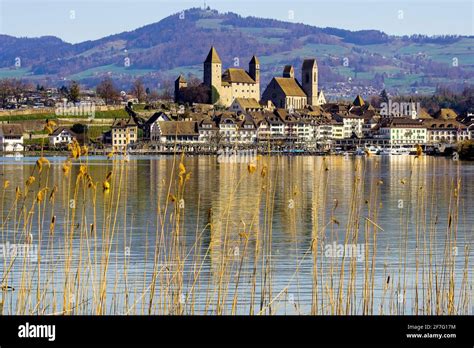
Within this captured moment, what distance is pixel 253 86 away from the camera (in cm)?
10712

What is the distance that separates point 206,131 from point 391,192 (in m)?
58.1

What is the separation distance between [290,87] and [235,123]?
857 inches

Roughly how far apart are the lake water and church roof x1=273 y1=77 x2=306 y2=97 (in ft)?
256

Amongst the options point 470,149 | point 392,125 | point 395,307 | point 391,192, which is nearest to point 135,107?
point 392,125

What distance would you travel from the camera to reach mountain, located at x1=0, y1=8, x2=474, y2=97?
544 feet

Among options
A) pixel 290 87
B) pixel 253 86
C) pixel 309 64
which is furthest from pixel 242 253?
pixel 309 64

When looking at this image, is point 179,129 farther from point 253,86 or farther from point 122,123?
point 253,86

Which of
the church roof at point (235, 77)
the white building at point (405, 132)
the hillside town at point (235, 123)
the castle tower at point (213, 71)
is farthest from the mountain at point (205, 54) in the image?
the white building at point (405, 132)

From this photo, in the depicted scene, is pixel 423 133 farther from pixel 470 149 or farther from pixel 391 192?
pixel 391 192

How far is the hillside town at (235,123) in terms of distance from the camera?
7981cm

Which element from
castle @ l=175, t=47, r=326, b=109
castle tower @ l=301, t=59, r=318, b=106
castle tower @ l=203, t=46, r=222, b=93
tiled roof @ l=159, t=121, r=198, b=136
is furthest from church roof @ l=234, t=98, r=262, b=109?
castle tower @ l=301, t=59, r=318, b=106

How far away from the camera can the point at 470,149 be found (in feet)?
180
